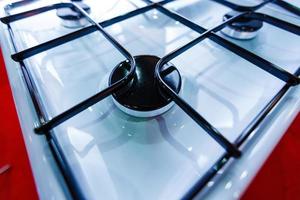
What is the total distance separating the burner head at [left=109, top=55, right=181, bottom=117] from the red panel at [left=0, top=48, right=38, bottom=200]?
0.87ft

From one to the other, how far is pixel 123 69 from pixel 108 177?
0.18 meters

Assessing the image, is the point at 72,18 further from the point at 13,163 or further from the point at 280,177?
the point at 280,177

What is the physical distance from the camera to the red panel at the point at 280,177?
1.45ft

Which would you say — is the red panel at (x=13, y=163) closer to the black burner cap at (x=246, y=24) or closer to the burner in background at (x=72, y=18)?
the burner in background at (x=72, y=18)

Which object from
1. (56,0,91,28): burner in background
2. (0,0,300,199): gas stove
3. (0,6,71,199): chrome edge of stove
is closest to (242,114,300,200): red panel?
(0,0,300,199): gas stove

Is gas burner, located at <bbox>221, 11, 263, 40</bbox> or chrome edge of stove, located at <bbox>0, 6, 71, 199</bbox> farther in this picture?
gas burner, located at <bbox>221, 11, 263, 40</bbox>

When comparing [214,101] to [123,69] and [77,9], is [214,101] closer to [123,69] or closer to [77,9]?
[123,69]

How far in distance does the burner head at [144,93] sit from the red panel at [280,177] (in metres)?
0.27

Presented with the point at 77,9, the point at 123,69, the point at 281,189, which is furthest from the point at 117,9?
the point at 281,189

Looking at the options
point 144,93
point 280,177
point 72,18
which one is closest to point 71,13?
point 72,18

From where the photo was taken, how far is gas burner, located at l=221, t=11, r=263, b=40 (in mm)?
466

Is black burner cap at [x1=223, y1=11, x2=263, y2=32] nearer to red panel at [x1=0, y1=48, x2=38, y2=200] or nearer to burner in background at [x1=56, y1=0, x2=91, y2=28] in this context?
burner in background at [x1=56, y1=0, x2=91, y2=28]

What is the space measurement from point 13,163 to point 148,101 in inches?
12.9

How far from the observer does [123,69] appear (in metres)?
0.37
